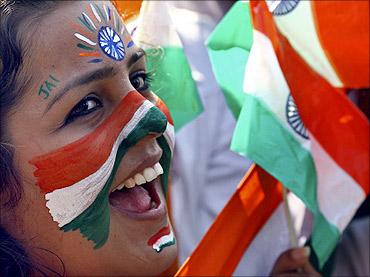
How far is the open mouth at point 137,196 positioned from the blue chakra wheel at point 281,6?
0.74m

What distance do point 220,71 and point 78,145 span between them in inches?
34.2

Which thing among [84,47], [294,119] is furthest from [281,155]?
[84,47]

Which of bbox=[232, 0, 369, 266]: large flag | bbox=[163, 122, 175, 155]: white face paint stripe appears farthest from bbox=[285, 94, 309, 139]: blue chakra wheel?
bbox=[163, 122, 175, 155]: white face paint stripe

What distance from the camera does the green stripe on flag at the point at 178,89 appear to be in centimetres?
196

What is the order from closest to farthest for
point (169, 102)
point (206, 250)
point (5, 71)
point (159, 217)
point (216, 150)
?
point (5, 71) < point (159, 217) < point (206, 250) < point (169, 102) < point (216, 150)

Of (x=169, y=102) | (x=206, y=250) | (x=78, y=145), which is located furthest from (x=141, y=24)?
(x=78, y=145)

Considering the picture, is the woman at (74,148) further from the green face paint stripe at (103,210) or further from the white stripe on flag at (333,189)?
the white stripe on flag at (333,189)

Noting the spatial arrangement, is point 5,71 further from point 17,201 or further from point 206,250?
point 206,250

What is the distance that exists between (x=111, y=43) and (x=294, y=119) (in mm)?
786

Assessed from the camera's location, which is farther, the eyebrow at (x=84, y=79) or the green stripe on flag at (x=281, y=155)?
A: the green stripe on flag at (x=281, y=155)

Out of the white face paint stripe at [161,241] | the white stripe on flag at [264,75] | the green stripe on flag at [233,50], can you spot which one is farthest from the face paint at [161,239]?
the green stripe on flag at [233,50]

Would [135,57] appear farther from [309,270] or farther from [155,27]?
[309,270]

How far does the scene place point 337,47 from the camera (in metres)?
2.11

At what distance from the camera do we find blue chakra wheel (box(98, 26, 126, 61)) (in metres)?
1.36
